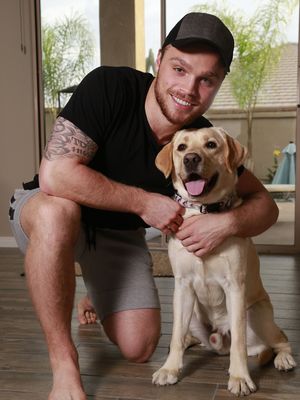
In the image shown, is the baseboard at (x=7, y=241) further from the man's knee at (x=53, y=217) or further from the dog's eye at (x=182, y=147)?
the dog's eye at (x=182, y=147)

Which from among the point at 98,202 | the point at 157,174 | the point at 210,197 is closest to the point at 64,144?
the point at 98,202

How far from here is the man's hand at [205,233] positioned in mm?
1712

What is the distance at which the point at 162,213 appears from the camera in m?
1.76

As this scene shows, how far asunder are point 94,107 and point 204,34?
1.43ft

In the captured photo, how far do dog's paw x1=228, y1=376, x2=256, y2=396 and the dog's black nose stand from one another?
2.27ft

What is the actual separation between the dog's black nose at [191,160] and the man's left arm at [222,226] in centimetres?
19

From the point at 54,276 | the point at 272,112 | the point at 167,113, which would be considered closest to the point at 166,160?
the point at 167,113

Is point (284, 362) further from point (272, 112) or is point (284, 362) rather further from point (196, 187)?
point (272, 112)

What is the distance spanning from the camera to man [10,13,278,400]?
167 cm

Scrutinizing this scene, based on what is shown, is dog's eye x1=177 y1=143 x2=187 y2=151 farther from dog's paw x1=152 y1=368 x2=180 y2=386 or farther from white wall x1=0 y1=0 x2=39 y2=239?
white wall x1=0 y1=0 x2=39 y2=239

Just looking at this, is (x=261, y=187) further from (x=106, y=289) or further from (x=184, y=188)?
(x=106, y=289)

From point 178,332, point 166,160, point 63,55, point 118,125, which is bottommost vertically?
point 178,332

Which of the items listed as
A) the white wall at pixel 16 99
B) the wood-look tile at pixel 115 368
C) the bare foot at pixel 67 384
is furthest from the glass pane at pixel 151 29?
the bare foot at pixel 67 384

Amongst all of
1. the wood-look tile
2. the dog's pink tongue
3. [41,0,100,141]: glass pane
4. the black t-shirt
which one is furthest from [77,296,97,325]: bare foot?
[41,0,100,141]: glass pane
